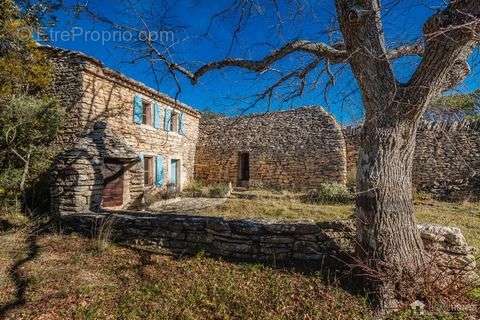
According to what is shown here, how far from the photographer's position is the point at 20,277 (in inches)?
152

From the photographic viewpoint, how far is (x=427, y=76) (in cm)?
319

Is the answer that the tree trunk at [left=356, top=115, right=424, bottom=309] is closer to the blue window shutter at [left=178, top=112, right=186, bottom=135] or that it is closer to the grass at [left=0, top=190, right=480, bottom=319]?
the grass at [left=0, top=190, right=480, bottom=319]

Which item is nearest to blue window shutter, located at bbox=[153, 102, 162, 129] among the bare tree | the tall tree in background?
the tall tree in background

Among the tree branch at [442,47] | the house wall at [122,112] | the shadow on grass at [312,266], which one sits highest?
the house wall at [122,112]

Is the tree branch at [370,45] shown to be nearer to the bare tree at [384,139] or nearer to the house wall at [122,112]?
the bare tree at [384,139]

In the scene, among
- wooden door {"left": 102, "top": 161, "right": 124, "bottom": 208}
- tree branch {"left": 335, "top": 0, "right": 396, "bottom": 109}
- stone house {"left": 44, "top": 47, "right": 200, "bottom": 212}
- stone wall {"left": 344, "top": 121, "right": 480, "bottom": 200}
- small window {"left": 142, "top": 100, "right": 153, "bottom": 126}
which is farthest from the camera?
small window {"left": 142, "top": 100, "right": 153, "bottom": 126}

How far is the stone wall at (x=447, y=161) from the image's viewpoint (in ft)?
38.4

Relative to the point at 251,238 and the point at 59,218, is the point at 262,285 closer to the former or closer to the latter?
the point at 251,238

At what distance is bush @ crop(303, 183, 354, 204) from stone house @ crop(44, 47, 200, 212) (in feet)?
19.9

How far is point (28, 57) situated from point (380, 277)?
10.2 meters

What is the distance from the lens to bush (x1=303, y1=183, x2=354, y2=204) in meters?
11.6

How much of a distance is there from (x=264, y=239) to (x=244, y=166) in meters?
13.1

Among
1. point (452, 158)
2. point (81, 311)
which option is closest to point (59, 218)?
point (81, 311)

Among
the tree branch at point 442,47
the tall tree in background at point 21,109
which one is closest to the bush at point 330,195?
the tree branch at point 442,47
